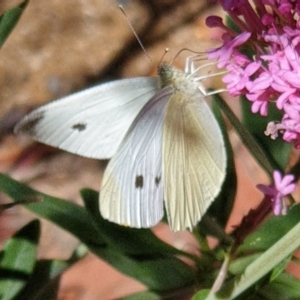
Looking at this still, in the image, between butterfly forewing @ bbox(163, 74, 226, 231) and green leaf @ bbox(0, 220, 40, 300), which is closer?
butterfly forewing @ bbox(163, 74, 226, 231)

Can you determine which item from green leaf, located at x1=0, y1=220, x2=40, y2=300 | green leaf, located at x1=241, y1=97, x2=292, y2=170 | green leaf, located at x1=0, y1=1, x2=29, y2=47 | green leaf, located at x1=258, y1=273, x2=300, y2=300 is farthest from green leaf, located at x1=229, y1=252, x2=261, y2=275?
green leaf, located at x1=0, y1=1, x2=29, y2=47

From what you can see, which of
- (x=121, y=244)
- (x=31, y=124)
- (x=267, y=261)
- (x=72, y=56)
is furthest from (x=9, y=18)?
(x=72, y=56)

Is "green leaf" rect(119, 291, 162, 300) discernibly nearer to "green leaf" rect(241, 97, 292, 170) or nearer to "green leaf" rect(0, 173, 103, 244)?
"green leaf" rect(0, 173, 103, 244)

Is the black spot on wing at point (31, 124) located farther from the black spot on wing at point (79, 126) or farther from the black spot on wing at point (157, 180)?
the black spot on wing at point (157, 180)

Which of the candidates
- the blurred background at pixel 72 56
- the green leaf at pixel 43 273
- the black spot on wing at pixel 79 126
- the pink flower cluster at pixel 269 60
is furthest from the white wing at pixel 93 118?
the blurred background at pixel 72 56

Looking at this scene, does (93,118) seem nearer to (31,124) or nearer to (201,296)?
(31,124)

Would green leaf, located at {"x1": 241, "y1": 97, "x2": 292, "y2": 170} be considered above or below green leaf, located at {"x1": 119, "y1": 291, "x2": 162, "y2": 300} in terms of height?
above
